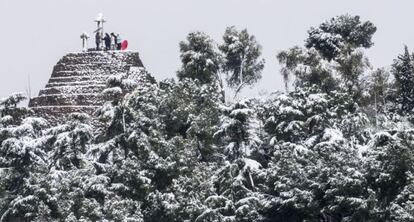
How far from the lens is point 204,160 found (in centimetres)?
5481

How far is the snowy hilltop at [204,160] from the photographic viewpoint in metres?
48.0

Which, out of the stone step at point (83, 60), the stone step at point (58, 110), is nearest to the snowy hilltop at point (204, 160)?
the stone step at point (58, 110)

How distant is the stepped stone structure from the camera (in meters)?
62.3

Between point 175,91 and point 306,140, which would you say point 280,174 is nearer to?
point 306,140

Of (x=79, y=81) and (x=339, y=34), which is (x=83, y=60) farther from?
(x=339, y=34)

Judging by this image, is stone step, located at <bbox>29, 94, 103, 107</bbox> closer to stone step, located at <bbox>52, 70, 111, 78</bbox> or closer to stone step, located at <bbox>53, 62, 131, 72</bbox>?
stone step, located at <bbox>52, 70, 111, 78</bbox>

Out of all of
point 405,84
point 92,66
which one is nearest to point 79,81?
point 92,66

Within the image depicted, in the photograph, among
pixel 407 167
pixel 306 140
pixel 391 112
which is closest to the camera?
pixel 407 167

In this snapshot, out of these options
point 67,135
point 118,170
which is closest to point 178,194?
point 118,170

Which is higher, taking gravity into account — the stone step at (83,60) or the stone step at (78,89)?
the stone step at (83,60)

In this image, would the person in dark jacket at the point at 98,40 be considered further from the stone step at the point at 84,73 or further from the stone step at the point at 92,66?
the stone step at the point at 84,73

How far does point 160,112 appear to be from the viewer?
55031 mm

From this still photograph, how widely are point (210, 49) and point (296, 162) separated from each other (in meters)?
16.8

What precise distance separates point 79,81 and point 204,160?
11.6 m
